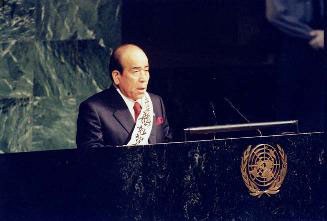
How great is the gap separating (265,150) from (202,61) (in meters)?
1.46

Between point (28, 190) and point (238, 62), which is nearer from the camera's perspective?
point (28, 190)

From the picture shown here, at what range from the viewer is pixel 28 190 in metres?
4.18

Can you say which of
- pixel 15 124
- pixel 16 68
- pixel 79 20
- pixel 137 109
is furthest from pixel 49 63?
pixel 137 109

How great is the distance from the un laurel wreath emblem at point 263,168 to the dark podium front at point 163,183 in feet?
0.05

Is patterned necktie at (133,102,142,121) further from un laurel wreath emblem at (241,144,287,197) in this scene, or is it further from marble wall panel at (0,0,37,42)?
marble wall panel at (0,0,37,42)

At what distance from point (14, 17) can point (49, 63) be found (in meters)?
0.46

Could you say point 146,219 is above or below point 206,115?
below

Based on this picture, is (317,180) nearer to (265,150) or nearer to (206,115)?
(265,150)

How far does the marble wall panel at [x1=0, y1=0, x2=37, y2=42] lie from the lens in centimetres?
614

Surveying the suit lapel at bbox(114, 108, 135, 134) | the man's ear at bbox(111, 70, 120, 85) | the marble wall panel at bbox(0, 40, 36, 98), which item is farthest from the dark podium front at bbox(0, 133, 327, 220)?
the marble wall panel at bbox(0, 40, 36, 98)

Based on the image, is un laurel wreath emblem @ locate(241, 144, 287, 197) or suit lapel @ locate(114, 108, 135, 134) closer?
un laurel wreath emblem @ locate(241, 144, 287, 197)

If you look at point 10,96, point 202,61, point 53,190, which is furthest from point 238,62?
point 53,190

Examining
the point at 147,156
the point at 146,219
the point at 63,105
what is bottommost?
the point at 146,219

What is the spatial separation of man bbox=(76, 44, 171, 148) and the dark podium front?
0.65 metres
